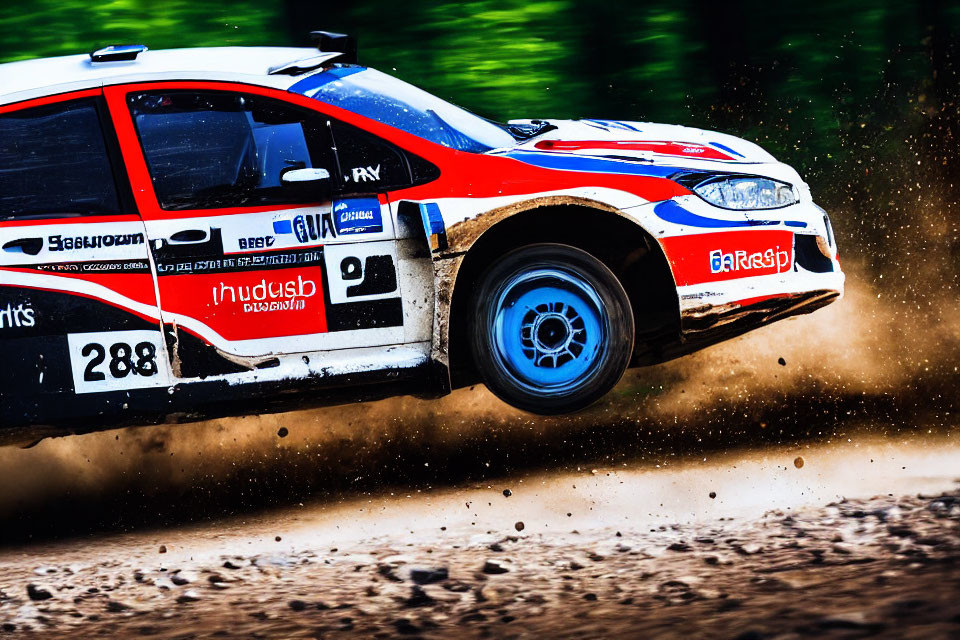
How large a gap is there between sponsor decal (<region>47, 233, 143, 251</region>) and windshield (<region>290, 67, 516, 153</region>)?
0.96 meters

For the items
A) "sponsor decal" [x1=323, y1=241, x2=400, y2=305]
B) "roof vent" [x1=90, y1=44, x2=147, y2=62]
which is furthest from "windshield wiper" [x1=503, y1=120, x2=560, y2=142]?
"roof vent" [x1=90, y1=44, x2=147, y2=62]

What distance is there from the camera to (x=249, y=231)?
17.5 ft

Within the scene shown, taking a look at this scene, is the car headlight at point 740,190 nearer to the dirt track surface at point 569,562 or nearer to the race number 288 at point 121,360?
the dirt track surface at point 569,562

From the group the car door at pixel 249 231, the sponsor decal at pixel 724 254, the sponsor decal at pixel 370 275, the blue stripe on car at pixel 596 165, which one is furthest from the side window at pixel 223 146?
the sponsor decal at pixel 724 254

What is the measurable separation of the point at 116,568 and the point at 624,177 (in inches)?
125

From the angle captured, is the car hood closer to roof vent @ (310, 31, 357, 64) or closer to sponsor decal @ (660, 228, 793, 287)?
sponsor decal @ (660, 228, 793, 287)

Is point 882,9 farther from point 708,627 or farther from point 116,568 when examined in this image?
point 116,568

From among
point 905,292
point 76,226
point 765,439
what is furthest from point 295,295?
point 905,292

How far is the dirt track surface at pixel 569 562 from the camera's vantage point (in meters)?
4.60

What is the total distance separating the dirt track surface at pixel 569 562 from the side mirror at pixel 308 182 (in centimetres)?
173

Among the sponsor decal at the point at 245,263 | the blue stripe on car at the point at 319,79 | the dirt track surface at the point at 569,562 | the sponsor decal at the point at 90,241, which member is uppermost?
the blue stripe on car at the point at 319,79

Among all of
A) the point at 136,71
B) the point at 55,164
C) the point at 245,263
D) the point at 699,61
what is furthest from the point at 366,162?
the point at 699,61

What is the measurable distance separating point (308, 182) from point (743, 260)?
74.9 inches

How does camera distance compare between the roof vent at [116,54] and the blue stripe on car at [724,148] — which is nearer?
the roof vent at [116,54]
